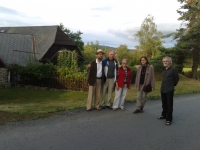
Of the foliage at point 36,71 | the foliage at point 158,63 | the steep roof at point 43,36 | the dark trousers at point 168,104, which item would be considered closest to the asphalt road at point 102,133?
the dark trousers at point 168,104

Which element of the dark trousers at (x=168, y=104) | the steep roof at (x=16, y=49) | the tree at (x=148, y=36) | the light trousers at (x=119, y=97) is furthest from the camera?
the tree at (x=148, y=36)

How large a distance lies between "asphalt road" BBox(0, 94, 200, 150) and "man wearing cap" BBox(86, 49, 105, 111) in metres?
0.49

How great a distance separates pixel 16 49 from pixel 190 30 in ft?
66.4

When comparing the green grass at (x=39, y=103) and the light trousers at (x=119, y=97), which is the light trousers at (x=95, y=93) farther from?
the green grass at (x=39, y=103)

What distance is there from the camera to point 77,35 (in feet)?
143

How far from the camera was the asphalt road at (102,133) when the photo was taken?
5070 millimetres

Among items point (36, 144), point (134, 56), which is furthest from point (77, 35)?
point (36, 144)

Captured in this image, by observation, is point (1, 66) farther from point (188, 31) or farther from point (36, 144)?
point (36, 144)

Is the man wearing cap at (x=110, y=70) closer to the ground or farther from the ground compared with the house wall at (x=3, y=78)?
farther from the ground

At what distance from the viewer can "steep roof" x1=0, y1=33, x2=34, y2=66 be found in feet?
95.1

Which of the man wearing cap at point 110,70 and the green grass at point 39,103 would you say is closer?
the man wearing cap at point 110,70

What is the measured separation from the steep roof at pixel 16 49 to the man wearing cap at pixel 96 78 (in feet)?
69.6

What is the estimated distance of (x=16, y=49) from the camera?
31500 mm

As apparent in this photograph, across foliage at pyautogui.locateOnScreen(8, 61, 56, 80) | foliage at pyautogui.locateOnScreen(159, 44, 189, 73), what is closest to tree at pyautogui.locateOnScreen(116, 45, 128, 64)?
foliage at pyautogui.locateOnScreen(159, 44, 189, 73)
